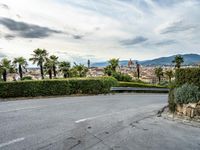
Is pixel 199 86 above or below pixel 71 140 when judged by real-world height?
above

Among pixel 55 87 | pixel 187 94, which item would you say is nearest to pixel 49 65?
pixel 55 87

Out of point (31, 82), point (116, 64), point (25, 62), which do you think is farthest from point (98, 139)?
point (25, 62)

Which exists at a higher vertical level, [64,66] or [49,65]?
[49,65]

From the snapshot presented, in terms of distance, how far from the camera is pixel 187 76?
9141mm

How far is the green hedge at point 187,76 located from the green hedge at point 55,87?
37.1ft

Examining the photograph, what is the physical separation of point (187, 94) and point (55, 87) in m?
12.1

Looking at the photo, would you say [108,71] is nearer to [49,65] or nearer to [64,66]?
[64,66]

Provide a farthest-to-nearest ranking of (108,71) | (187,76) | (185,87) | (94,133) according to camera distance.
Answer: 1. (108,71)
2. (187,76)
3. (185,87)
4. (94,133)

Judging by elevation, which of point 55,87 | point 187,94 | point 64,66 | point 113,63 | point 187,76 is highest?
point 113,63

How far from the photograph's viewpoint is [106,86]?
21.8 metres

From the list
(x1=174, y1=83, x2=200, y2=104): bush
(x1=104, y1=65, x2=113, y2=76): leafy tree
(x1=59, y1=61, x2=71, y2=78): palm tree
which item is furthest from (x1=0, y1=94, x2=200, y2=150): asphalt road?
(x1=59, y1=61, x2=71, y2=78): palm tree

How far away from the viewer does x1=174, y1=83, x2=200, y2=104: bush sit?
851cm

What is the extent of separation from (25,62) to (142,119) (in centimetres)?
6531

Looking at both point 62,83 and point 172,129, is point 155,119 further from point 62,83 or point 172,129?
point 62,83
